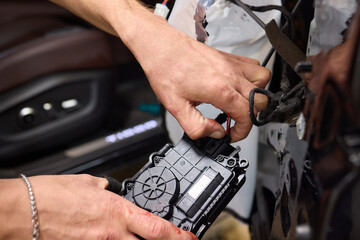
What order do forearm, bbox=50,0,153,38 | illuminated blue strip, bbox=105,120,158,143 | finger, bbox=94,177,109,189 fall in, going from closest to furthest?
finger, bbox=94,177,109,189 → forearm, bbox=50,0,153,38 → illuminated blue strip, bbox=105,120,158,143

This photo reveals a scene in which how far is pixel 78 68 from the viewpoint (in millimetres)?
1320

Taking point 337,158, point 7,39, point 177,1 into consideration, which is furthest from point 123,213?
point 7,39

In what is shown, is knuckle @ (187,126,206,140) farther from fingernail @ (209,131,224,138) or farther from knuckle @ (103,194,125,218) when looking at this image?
knuckle @ (103,194,125,218)

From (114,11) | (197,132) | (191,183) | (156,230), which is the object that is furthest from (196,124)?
(114,11)

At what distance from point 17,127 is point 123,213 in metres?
0.81

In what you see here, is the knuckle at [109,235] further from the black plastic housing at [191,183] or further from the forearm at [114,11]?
the forearm at [114,11]

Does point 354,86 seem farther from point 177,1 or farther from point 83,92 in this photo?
point 83,92

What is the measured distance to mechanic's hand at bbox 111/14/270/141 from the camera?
2.37 ft

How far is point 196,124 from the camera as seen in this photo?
2.40 feet

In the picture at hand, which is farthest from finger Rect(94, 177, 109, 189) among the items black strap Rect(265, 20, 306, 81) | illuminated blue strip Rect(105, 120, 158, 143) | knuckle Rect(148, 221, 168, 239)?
illuminated blue strip Rect(105, 120, 158, 143)

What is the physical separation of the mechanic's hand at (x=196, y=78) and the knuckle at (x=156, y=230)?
0.19m

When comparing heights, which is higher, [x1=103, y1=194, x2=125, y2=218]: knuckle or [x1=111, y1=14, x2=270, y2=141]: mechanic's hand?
[x1=111, y1=14, x2=270, y2=141]: mechanic's hand

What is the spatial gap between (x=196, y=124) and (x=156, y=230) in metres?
0.22

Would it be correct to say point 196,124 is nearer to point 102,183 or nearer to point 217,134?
point 217,134
